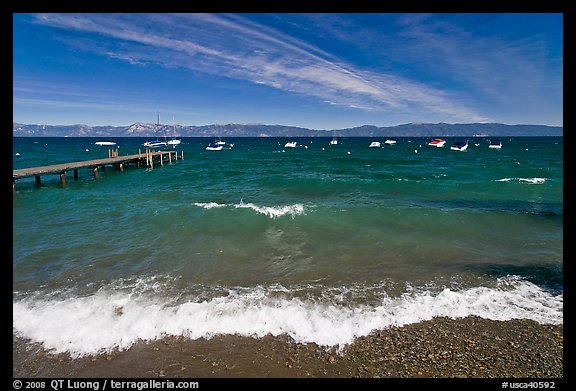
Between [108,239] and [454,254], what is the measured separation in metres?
15.8

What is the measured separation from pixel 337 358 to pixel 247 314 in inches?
109

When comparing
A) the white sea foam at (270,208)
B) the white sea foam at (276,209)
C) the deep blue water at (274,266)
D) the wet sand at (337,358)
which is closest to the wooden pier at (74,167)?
the deep blue water at (274,266)

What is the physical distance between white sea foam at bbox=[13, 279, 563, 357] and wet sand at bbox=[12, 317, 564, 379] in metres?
0.32

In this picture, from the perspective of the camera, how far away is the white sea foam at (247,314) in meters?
7.15

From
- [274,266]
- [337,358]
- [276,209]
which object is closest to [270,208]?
[276,209]

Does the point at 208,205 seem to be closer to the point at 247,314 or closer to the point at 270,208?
the point at 270,208

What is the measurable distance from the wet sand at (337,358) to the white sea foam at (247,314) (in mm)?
324

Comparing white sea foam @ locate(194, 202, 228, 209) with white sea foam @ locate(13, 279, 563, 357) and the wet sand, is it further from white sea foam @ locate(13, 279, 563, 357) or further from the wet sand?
the wet sand

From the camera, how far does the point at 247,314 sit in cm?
807

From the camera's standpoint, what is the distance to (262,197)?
26.3m

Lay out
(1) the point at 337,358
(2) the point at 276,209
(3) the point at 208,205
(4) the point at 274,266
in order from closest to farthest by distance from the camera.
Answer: (1) the point at 337,358, (4) the point at 274,266, (2) the point at 276,209, (3) the point at 208,205

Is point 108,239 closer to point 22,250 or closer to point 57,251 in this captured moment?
point 57,251
